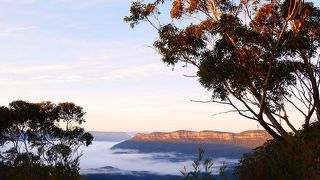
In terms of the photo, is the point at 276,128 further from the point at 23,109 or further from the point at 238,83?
the point at 23,109

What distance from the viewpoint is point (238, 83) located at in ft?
64.7

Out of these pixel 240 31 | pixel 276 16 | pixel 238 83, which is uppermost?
pixel 276 16

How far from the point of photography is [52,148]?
120ft

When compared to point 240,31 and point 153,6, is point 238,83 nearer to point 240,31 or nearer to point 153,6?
point 240,31

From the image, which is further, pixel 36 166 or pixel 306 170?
pixel 36 166

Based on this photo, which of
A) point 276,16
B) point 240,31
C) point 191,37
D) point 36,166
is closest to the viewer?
point 36,166

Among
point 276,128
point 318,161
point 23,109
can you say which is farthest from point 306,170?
point 23,109

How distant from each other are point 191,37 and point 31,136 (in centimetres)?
2087

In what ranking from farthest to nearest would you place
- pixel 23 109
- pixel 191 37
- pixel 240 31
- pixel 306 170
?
pixel 23 109 < pixel 191 37 < pixel 240 31 < pixel 306 170

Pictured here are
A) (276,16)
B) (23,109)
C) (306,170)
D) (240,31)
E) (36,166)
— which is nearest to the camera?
(306,170)

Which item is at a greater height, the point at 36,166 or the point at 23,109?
the point at 23,109

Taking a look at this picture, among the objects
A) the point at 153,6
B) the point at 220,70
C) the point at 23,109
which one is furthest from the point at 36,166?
the point at 23,109

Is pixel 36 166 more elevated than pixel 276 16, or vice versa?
pixel 276 16

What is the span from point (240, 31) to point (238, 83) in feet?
7.58
